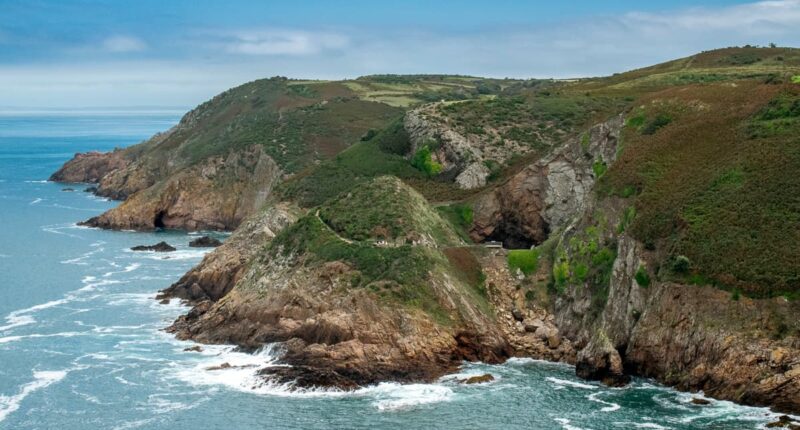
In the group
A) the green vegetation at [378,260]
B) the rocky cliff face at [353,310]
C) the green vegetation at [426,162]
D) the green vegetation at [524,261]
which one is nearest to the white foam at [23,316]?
the rocky cliff face at [353,310]

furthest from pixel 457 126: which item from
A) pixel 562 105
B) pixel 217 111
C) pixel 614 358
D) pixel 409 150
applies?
pixel 217 111

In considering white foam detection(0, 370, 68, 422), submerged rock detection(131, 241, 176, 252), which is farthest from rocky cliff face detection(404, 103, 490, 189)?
white foam detection(0, 370, 68, 422)

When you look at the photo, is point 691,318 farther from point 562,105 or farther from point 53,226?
point 53,226

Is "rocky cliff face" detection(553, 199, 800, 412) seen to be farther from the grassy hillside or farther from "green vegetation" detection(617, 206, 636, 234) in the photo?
the grassy hillside

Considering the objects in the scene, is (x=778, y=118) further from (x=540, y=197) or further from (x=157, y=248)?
(x=157, y=248)

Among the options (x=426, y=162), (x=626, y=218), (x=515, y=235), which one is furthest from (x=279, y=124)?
(x=626, y=218)

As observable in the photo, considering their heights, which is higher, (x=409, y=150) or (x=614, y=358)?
(x=409, y=150)
